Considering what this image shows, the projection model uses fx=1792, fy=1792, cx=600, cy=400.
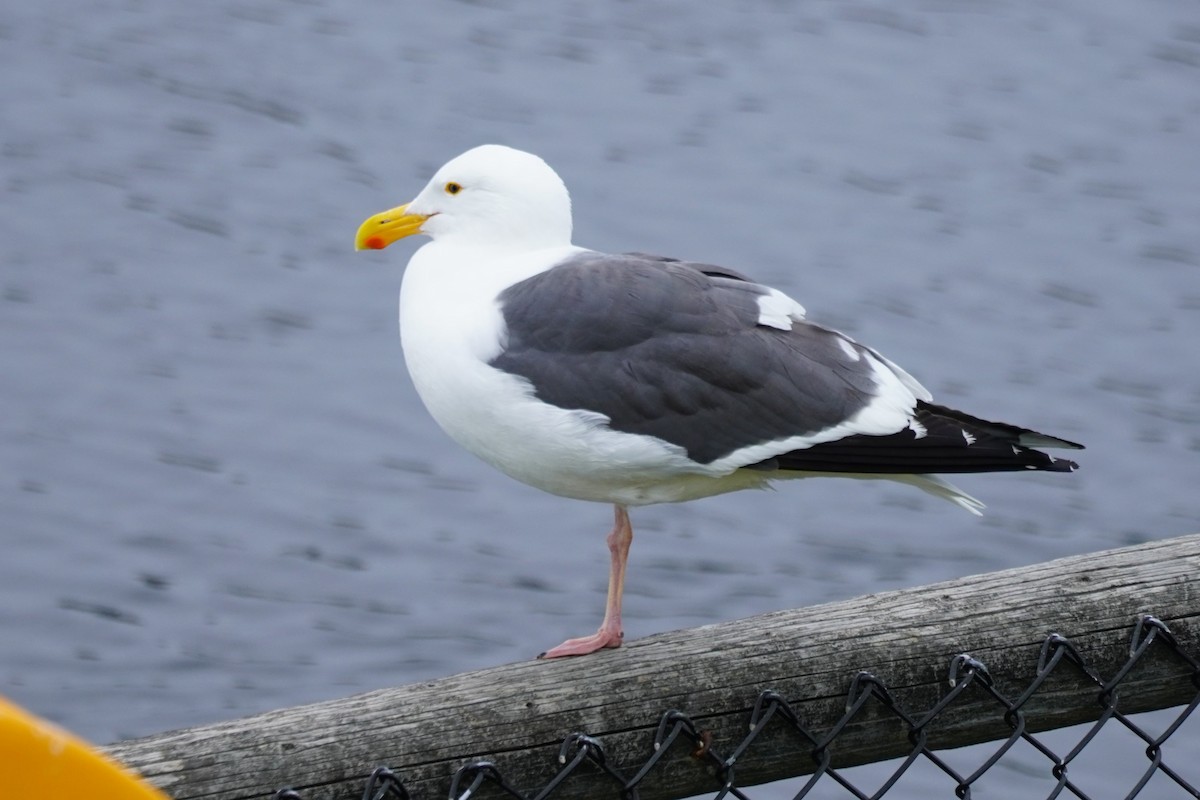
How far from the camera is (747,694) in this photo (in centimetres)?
227

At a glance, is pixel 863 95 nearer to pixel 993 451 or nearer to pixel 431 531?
pixel 431 531

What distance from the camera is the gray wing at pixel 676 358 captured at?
3160 millimetres

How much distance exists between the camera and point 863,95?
1109 centimetres

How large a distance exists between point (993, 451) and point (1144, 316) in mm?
6747

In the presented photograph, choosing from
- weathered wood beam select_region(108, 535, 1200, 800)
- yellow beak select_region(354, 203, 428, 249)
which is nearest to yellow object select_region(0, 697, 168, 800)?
weathered wood beam select_region(108, 535, 1200, 800)

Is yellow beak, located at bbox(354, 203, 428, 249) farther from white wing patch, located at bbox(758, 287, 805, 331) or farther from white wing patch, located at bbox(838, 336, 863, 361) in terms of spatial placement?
white wing patch, located at bbox(838, 336, 863, 361)

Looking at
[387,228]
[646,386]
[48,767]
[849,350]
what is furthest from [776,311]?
[48,767]

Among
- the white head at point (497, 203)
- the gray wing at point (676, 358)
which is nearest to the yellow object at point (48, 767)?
the gray wing at point (676, 358)

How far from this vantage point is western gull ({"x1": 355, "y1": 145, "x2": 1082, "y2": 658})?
3.09 m

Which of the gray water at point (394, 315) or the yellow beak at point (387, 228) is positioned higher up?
the yellow beak at point (387, 228)

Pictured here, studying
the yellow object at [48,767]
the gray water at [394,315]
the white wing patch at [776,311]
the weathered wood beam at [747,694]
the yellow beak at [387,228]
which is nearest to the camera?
the yellow object at [48,767]

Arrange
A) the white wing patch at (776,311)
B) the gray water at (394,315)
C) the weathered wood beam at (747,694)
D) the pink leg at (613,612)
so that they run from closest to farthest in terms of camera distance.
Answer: the weathered wood beam at (747,694), the pink leg at (613,612), the white wing patch at (776,311), the gray water at (394,315)

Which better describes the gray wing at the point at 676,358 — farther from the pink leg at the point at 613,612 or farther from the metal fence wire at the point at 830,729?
the metal fence wire at the point at 830,729

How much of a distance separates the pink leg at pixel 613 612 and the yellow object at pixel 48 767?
1501 millimetres
